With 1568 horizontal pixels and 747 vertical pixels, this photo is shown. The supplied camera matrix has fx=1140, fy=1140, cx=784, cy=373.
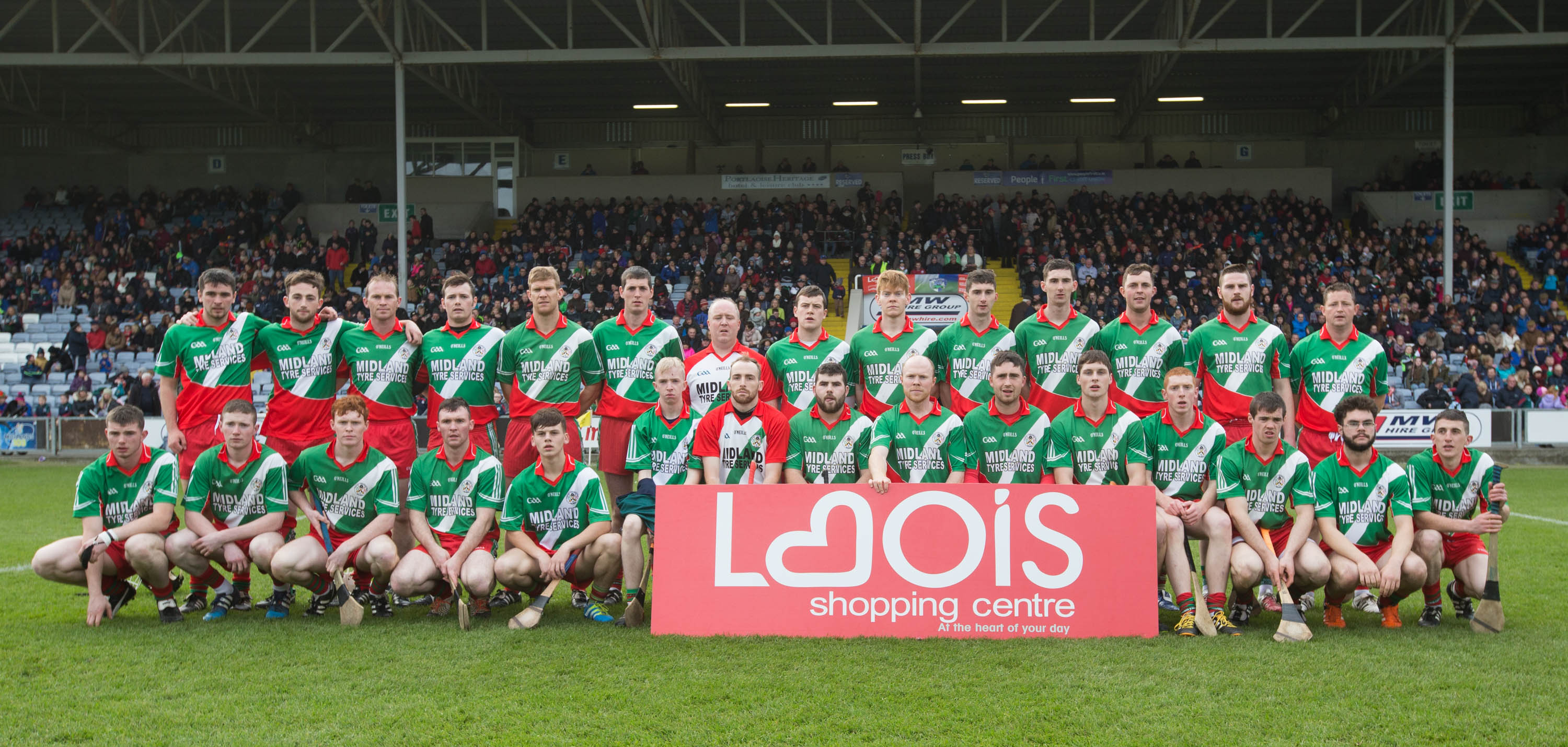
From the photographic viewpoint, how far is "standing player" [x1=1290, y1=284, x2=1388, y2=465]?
22.7ft

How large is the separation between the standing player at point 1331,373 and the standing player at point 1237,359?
0.13m

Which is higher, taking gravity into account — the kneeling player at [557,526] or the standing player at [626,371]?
the standing player at [626,371]

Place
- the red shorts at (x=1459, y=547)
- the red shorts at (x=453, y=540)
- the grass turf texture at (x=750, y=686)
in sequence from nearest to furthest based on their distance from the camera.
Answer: the grass turf texture at (x=750, y=686)
the red shorts at (x=1459, y=547)
the red shorts at (x=453, y=540)

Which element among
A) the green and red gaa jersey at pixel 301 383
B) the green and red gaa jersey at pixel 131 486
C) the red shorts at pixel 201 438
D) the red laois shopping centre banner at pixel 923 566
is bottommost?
the red laois shopping centre banner at pixel 923 566

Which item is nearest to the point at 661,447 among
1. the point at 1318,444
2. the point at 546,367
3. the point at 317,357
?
the point at 546,367

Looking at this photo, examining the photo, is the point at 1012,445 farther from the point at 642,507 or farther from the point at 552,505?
the point at 552,505

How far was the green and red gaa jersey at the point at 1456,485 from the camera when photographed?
20.0 ft

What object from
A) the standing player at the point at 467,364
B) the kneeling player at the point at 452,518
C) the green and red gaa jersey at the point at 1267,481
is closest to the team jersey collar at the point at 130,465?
the kneeling player at the point at 452,518

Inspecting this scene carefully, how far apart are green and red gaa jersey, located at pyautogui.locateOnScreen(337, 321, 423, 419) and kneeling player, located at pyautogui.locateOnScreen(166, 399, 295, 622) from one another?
684mm

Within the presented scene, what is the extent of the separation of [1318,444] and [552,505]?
464cm

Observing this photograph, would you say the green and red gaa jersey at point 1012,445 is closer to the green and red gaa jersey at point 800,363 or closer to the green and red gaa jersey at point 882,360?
the green and red gaa jersey at point 882,360

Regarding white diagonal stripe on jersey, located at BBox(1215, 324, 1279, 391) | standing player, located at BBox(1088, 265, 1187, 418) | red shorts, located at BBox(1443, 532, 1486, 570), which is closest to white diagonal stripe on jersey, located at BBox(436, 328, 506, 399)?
standing player, located at BBox(1088, 265, 1187, 418)

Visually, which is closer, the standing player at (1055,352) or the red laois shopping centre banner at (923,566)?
the red laois shopping centre banner at (923,566)

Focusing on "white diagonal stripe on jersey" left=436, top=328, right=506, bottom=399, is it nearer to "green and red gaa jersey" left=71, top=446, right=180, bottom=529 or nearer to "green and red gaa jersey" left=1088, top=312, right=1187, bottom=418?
"green and red gaa jersey" left=71, top=446, right=180, bottom=529
